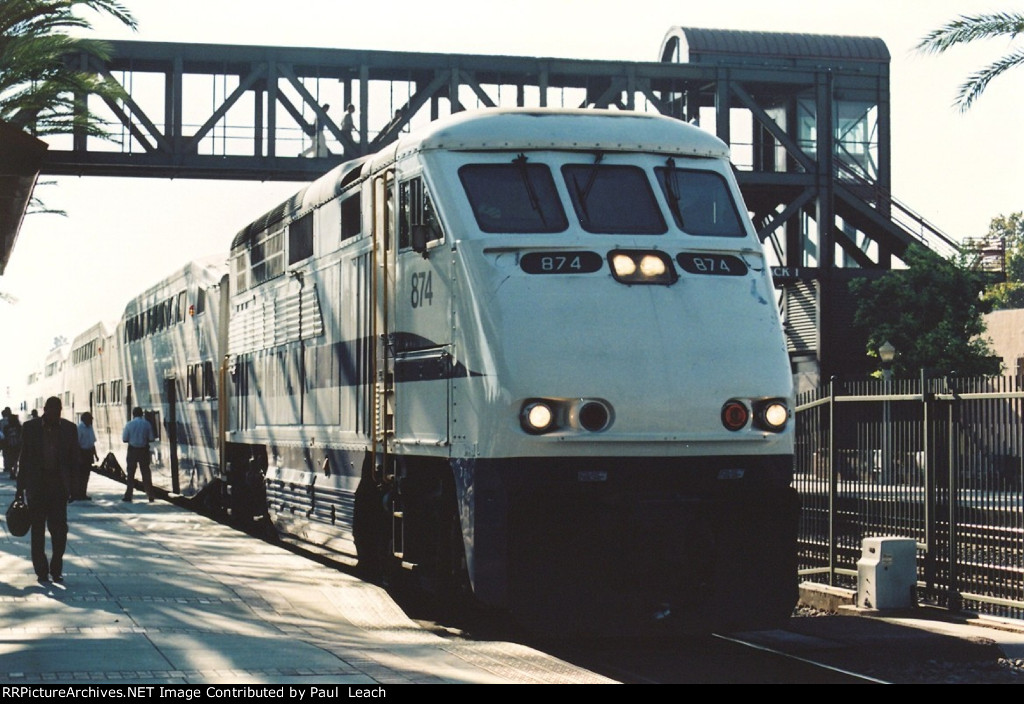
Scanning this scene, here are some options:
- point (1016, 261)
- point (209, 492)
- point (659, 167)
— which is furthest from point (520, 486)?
point (1016, 261)

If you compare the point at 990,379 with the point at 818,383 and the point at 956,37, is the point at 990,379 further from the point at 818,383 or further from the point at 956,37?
the point at 818,383

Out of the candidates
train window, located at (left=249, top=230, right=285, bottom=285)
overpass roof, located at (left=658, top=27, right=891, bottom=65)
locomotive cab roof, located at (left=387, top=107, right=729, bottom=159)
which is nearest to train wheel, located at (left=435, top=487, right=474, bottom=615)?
locomotive cab roof, located at (left=387, top=107, right=729, bottom=159)

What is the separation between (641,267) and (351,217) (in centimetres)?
368

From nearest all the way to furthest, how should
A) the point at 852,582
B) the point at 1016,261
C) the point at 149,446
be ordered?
the point at 852,582, the point at 149,446, the point at 1016,261

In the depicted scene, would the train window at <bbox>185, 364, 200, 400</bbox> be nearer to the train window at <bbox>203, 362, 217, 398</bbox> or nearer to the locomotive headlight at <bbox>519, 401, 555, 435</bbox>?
the train window at <bbox>203, 362, 217, 398</bbox>

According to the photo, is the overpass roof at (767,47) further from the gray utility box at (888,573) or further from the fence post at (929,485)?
the gray utility box at (888,573)

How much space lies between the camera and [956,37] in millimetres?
20562

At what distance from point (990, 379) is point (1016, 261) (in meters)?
97.7

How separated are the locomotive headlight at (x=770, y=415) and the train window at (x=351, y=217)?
420cm

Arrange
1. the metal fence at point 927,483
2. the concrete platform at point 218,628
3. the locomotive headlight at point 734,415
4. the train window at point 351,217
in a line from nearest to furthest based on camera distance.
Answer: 1. the concrete platform at point 218,628
2. the locomotive headlight at point 734,415
3. the metal fence at point 927,483
4. the train window at point 351,217

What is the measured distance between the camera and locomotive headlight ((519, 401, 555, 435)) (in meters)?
10.2

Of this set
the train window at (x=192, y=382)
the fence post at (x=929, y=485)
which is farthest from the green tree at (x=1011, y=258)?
the fence post at (x=929, y=485)

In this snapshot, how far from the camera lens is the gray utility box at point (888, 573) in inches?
535

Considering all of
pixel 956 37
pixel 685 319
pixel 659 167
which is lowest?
pixel 685 319
